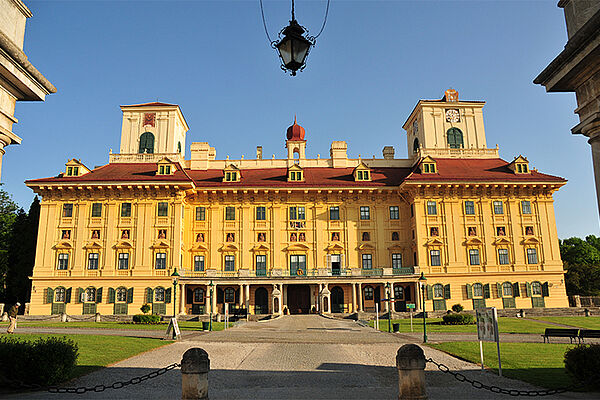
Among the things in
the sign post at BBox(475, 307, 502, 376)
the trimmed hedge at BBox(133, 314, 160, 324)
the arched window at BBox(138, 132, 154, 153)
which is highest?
the arched window at BBox(138, 132, 154, 153)

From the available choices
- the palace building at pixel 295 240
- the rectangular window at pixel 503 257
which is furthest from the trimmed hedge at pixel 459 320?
the rectangular window at pixel 503 257

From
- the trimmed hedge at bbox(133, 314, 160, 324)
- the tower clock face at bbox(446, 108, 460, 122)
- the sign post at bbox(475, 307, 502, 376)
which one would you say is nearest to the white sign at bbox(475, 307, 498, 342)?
the sign post at bbox(475, 307, 502, 376)

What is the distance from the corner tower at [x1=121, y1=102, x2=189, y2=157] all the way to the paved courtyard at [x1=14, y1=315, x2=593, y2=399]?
40032 millimetres

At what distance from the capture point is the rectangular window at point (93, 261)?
48719mm

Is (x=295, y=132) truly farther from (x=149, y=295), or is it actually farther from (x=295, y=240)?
(x=149, y=295)

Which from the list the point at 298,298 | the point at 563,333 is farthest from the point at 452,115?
the point at 563,333

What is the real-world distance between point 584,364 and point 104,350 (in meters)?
16.6

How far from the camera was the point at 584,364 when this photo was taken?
1149 cm

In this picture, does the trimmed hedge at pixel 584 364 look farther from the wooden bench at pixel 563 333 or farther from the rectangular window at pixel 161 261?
the rectangular window at pixel 161 261

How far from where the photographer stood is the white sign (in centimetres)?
1407

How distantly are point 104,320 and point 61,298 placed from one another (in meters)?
→ 6.65

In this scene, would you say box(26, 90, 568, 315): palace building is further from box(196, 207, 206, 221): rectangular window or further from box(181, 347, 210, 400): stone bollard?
box(181, 347, 210, 400): stone bollard

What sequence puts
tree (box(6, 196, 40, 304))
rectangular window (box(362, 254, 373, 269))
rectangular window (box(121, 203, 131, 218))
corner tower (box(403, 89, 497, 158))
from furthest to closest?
corner tower (box(403, 89, 497, 158)) → tree (box(6, 196, 40, 304)) → rectangular window (box(362, 254, 373, 269)) → rectangular window (box(121, 203, 131, 218))

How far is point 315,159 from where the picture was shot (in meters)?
58.5
